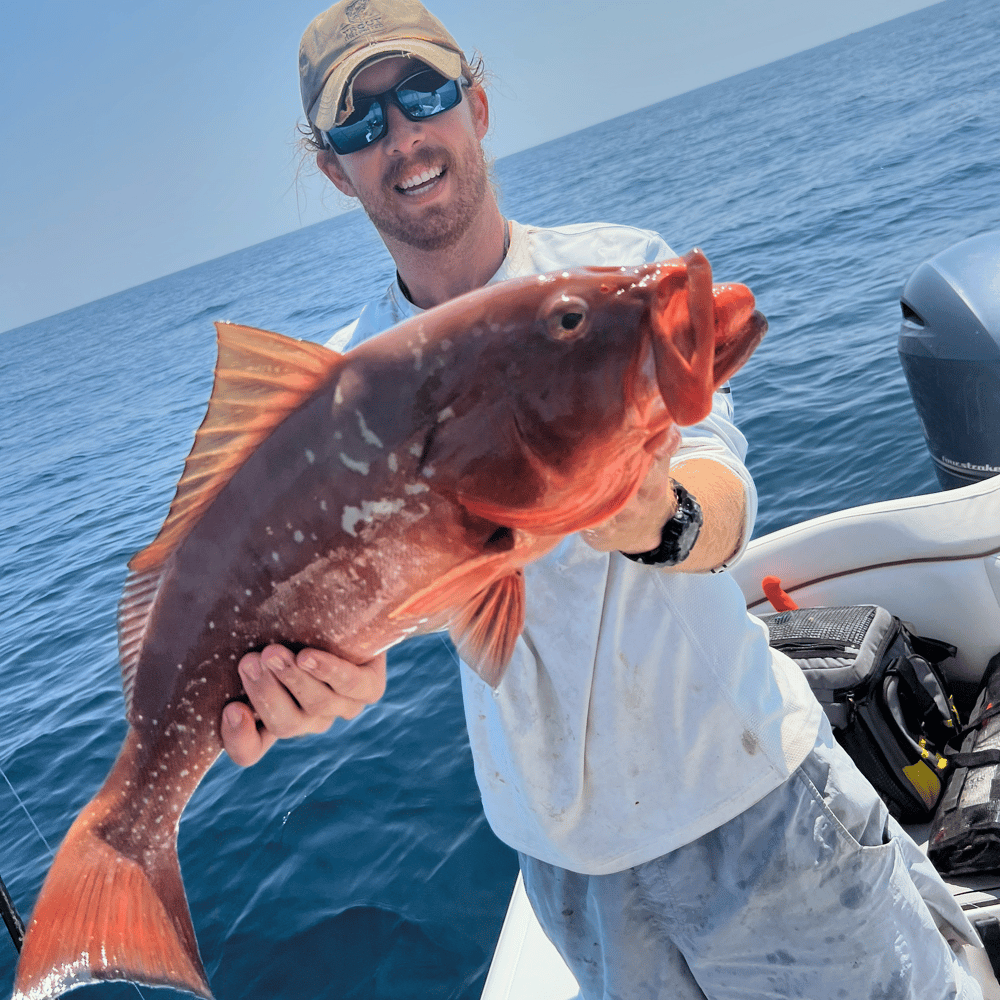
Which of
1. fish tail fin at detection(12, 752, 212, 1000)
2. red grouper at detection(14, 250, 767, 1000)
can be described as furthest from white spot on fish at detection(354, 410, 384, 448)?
fish tail fin at detection(12, 752, 212, 1000)

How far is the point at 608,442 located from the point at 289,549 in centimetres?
66

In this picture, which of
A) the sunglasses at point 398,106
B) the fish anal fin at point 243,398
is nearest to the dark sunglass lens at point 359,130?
the sunglasses at point 398,106

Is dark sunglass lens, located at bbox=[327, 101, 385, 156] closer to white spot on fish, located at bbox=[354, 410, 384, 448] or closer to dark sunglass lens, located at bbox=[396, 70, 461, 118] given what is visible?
dark sunglass lens, located at bbox=[396, 70, 461, 118]

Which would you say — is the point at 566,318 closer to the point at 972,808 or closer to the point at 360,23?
the point at 360,23

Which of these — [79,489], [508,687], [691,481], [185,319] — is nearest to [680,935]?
[508,687]

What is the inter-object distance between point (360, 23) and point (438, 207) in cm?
64

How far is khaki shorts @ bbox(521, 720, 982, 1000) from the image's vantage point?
7.35 feet

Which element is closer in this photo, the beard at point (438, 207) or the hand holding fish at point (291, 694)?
the hand holding fish at point (291, 694)

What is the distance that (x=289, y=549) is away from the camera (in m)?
1.71

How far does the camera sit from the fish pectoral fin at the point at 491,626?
1.78 metres

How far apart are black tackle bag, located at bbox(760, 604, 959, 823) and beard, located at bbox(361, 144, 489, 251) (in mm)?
2585

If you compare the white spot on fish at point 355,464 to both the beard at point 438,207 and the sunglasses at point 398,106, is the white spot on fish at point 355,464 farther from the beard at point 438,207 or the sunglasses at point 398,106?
the sunglasses at point 398,106

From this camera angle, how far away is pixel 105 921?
6.14 feet

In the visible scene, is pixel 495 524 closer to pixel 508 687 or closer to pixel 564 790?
pixel 508 687
